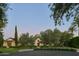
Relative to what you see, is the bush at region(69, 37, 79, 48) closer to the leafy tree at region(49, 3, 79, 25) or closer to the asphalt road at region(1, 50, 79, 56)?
the asphalt road at region(1, 50, 79, 56)

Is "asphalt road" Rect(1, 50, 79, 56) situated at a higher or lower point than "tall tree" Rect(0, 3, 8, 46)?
lower

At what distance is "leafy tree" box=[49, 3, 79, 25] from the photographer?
745 centimetres

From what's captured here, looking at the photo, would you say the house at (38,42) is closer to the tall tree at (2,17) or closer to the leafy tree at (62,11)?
the leafy tree at (62,11)

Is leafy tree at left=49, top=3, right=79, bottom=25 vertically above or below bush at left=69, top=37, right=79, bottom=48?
above

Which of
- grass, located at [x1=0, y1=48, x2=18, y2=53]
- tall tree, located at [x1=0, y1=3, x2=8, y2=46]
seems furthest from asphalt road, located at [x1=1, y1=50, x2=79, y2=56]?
tall tree, located at [x1=0, y1=3, x2=8, y2=46]

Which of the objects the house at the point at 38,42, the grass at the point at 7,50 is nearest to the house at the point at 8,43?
the grass at the point at 7,50

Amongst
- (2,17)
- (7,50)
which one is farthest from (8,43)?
(2,17)

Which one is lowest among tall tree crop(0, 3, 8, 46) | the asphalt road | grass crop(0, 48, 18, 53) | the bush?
the asphalt road

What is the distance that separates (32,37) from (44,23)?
13.3 inches

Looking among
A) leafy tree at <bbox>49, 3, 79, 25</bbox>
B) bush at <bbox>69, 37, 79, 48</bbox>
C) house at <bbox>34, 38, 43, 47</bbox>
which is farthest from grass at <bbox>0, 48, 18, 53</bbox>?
bush at <bbox>69, 37, 79, 48</bbox>

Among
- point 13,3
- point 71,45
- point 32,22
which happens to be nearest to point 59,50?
point 71,45

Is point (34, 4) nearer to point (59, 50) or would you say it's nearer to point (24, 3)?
point (24, 3)

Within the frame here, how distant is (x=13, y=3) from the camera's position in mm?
7395

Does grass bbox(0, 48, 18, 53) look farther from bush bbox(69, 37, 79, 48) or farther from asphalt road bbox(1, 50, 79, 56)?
bush bbox(69, 37, 79, 48)
